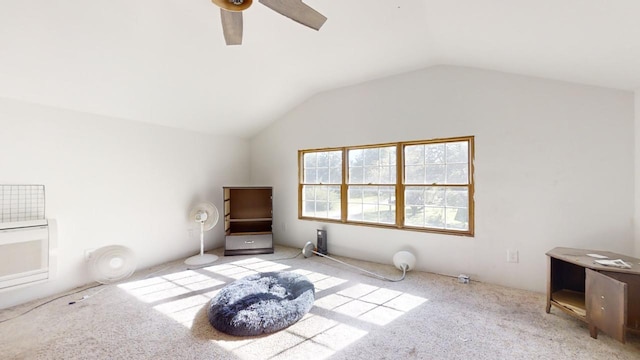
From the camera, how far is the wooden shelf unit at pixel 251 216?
13.7ft

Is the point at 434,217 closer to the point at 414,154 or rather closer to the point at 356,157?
the point at 414,154

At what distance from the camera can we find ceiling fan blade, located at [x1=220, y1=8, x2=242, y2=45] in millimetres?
1712

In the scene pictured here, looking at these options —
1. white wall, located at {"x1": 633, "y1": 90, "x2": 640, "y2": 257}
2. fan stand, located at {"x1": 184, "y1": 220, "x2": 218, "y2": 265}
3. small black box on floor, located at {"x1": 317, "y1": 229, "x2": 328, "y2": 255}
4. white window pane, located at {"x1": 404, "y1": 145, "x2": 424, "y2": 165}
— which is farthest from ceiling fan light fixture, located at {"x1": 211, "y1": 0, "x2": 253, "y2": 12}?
white wall, located at {"x1": 633, "y1": 90, "x2": 640, "y2": 257}

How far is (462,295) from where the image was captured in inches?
106

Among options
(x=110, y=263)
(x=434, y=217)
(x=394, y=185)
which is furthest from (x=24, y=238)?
(x=434, y=217)

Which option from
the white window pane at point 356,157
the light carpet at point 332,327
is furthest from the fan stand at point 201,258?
the white window pane at point 356,157

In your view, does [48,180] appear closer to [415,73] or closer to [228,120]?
[228,120]

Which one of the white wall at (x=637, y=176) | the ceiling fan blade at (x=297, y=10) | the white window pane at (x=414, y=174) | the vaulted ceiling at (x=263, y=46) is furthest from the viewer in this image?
the white window pane at (x=414, y=174)

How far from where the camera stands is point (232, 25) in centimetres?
184

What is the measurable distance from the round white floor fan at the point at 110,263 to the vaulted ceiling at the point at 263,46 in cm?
161

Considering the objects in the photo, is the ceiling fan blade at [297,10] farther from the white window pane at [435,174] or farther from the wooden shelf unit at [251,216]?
the wooden shelf unit at [251,216]

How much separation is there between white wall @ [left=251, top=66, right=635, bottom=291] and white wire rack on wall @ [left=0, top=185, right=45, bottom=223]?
3.59 meters

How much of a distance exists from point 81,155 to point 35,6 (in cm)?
166

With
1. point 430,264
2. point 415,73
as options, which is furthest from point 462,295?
point 415,73
